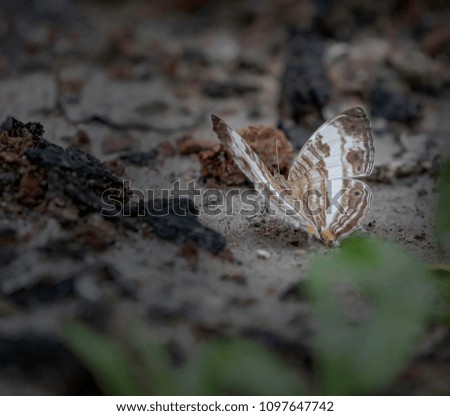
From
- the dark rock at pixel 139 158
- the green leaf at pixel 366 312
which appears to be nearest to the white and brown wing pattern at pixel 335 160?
the green leaf at pixel 366 312

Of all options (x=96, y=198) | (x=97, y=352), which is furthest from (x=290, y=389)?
(x=96, y=198)

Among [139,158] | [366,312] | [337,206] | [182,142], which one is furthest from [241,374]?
[182,142]

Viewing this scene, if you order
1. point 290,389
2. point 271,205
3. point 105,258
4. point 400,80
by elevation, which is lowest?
point 290,389

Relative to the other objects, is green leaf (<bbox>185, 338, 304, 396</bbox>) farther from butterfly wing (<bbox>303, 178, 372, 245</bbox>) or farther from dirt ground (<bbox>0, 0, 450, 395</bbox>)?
butterfly wing (<bbox>303, 178, 372, 245</bbox>)

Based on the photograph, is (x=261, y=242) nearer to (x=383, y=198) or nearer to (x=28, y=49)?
(x=383, y=198)

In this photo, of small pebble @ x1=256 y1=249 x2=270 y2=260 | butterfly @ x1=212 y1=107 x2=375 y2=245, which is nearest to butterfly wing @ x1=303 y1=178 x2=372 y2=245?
butterfly @ x1=212 y1=107 x2=375 y2=245

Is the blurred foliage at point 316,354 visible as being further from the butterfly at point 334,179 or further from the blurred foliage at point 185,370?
the butterfly at point 334,179
